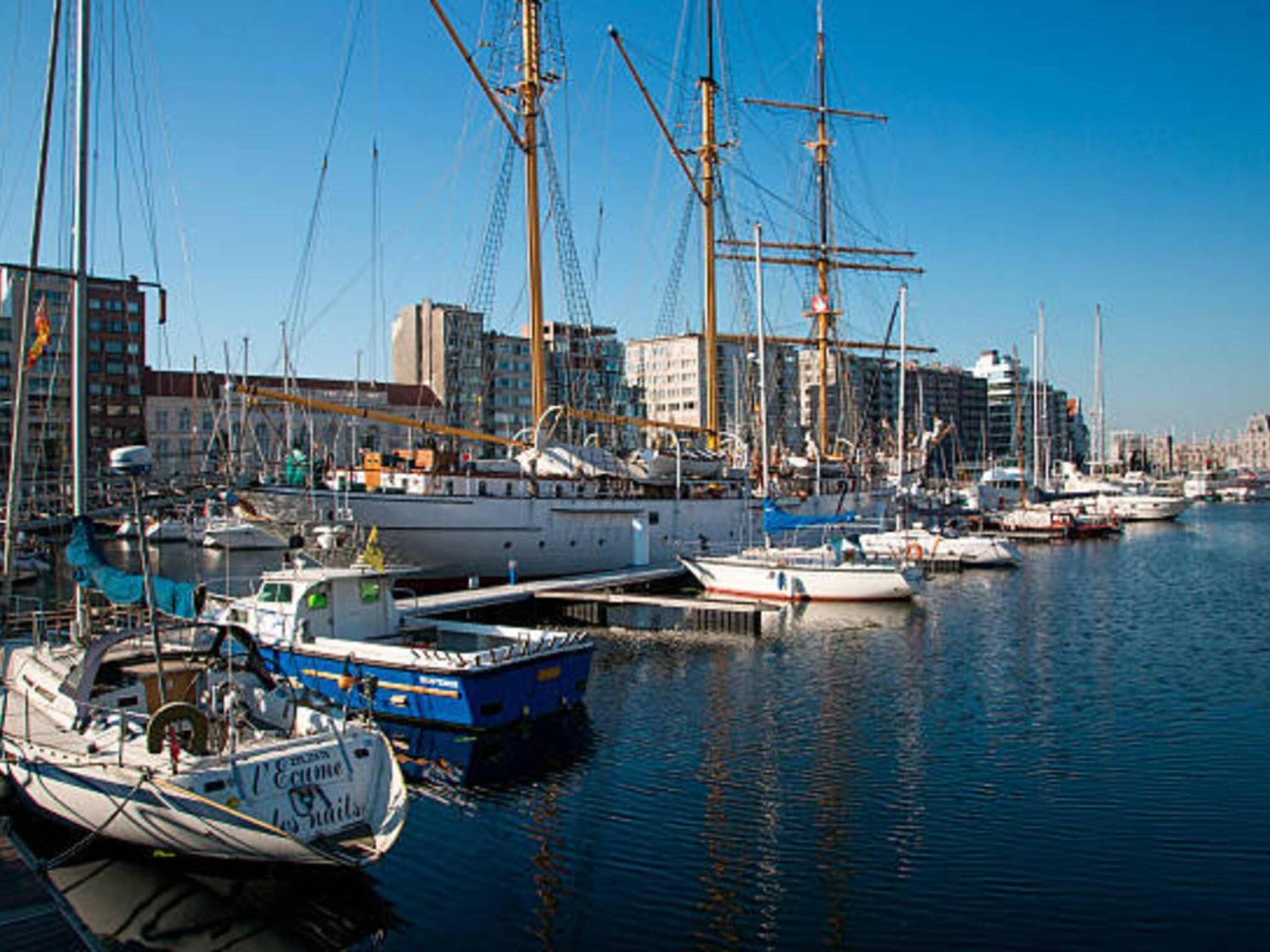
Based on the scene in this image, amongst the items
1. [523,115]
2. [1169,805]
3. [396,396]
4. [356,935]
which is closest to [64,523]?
[356,935]

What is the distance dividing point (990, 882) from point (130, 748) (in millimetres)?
12509

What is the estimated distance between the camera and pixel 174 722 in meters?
14.4

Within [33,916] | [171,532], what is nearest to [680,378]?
[171,532]

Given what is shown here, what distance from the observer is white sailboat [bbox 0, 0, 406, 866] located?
13.3m

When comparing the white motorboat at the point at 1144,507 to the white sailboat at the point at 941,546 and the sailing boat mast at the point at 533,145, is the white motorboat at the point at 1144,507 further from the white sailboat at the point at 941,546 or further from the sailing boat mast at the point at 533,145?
the sailing boat mast at the point at 533,145

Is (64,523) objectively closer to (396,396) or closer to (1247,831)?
(1247,831)

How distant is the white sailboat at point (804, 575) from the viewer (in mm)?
43594

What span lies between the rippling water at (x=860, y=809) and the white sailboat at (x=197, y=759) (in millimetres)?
1403

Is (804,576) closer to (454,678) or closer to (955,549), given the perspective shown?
(955,549)

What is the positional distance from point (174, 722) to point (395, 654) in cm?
800

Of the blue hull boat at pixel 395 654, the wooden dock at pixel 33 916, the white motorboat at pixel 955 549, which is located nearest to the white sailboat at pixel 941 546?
the white motorboat at pixel 955 549

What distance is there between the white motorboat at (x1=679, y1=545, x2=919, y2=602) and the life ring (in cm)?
3237

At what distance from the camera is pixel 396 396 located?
124500mm

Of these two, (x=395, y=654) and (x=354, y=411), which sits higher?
(x=354, y=411)
